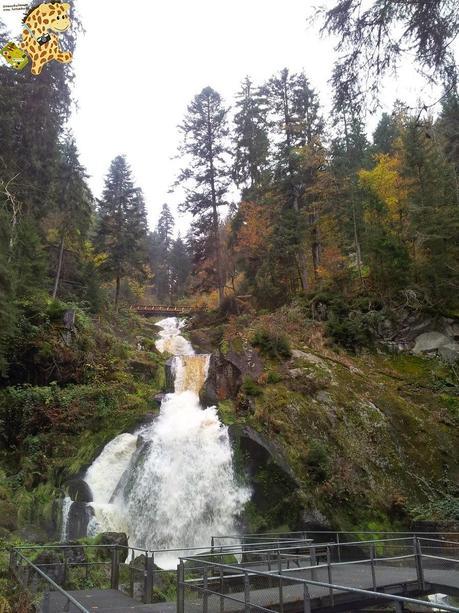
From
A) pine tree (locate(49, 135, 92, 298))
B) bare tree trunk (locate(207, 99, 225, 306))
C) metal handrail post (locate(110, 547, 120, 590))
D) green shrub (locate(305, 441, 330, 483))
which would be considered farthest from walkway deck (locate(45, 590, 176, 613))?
bare tree trunk (locate(207, 99, 225, 306))

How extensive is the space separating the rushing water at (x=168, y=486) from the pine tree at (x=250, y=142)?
67.5 ft

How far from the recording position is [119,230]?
35844 millimetres

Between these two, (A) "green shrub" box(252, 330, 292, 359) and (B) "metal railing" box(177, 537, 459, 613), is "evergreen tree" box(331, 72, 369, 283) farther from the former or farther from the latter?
(B) "metal railing" box(177, 537, 459, 613)

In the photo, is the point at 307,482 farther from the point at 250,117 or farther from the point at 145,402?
the point at 250,117

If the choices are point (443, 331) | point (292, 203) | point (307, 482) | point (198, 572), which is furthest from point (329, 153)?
point (198, 572)

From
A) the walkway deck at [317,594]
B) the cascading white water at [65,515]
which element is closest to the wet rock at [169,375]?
the cascading white water at [65,515]

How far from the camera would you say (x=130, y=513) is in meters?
13.7

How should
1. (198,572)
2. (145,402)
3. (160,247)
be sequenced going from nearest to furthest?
(198,572)
(145,402)
(160,247)

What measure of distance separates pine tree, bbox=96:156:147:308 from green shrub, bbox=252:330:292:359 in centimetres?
1829

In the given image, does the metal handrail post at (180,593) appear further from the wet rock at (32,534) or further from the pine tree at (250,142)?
the pine tree at (250,142)

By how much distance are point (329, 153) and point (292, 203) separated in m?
4.10

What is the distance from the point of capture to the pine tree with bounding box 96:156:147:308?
35.0m

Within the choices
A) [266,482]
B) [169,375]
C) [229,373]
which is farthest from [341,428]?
[169,375]

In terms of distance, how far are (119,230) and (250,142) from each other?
11962 millimetres
